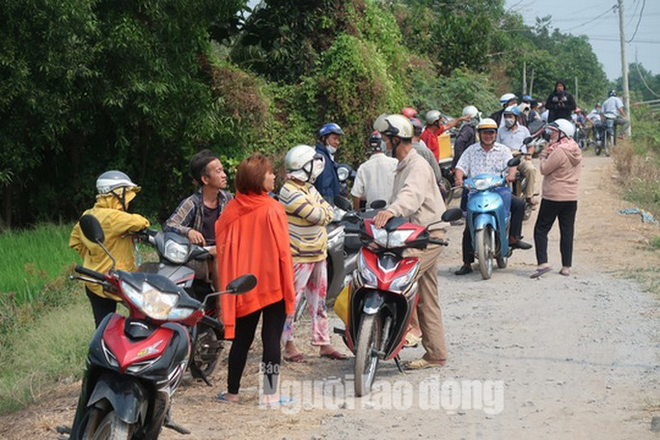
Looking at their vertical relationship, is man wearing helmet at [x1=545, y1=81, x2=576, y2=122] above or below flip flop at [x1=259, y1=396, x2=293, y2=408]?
above

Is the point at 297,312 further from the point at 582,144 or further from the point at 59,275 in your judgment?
the point at 582,144

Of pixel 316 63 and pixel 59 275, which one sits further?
pixel 316 63

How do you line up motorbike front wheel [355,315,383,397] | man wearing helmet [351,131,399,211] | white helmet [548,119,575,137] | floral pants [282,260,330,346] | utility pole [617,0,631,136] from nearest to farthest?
motorbike front wheel [355,315,383,397] < floral pants [282,260,330,346] < man wearing helmet [351,131,399,211] < white helmet [548,119,575,137] < utility pole [617,0,631,136]

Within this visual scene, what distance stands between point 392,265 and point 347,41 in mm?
10196

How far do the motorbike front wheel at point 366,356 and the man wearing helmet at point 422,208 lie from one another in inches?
23.1

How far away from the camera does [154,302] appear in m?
4.83

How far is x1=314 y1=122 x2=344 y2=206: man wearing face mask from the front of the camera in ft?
33.7

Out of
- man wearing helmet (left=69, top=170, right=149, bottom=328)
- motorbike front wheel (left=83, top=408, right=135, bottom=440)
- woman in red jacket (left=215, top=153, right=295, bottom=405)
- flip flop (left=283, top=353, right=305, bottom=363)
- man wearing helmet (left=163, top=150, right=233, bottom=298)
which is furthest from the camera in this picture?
flip flop (left=283, top=353, right=305, bottom=363)

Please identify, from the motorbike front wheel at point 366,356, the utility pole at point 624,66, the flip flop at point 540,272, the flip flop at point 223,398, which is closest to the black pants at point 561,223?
the flip flop at point 540,272

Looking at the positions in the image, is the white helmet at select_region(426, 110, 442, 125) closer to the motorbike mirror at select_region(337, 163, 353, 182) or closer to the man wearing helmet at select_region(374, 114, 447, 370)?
the motorbike mirror at select_region(337, 163, 353, 182)

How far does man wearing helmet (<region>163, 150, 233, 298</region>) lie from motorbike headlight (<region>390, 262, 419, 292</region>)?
1241mm

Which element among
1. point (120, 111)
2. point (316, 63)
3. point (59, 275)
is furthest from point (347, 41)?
point (59, 275)

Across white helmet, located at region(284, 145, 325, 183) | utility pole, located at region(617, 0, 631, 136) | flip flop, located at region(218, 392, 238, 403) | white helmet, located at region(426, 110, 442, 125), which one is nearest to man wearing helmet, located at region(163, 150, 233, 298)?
white helmet, located at region(284, 145, 325, 183)

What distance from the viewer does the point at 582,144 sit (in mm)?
31328
